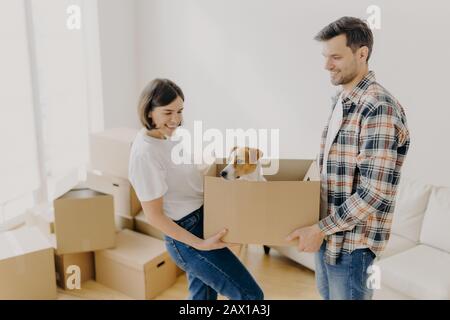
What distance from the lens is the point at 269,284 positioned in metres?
2.73

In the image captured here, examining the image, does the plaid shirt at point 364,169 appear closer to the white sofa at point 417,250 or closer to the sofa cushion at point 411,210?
the white sofa at point 417,250

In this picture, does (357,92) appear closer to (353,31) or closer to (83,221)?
(353,31)

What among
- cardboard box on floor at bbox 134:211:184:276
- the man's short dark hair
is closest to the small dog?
the man's short dark hair

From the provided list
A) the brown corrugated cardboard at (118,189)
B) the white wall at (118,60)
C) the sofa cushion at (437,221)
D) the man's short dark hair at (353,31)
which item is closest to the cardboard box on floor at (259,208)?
the man's short dark hair at (353,31)

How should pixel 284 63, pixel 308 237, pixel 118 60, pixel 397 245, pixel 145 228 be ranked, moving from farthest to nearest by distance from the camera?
pixel 118 60 → pixel 284 63 → pixel 145 228 → pixel 397 245 → pixel 308 237

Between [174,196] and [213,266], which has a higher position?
[174,196]

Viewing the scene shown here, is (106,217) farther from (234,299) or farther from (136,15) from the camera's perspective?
(136,15)

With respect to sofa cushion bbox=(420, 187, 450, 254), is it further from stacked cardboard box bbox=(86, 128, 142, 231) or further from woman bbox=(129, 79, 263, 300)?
stacked cardboard box bbox=(86, 128, 142, 231)

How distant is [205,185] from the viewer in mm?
1448

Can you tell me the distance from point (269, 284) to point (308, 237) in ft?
4.55

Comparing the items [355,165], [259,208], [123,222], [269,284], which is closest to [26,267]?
[123,222]

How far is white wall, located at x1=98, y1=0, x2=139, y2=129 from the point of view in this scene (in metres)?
3.67

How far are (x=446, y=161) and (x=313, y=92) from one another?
890 mm

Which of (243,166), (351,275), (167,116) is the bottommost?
(351,275)
